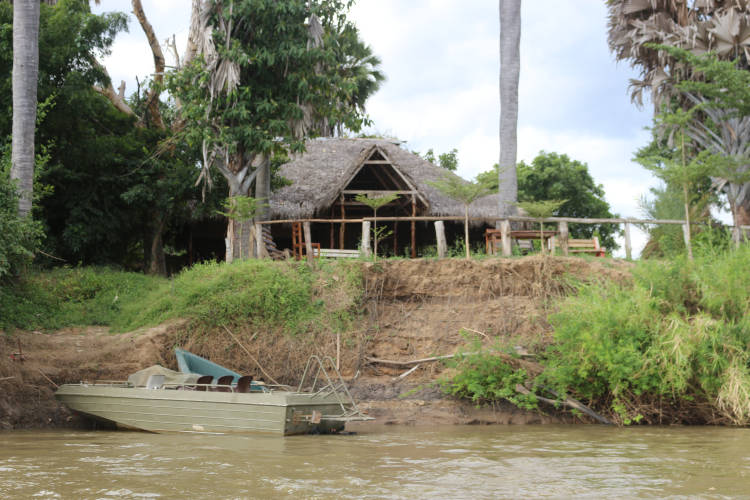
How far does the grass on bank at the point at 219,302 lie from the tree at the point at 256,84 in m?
2.01

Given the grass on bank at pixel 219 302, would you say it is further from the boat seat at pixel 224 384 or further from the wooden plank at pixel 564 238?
the wooden plank at pixel 564 238

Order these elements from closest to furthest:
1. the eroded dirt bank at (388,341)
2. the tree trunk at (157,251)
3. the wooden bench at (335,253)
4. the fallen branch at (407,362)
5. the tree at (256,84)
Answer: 1. the eroded dirt bank at (388,341)
2. the fallen branch at (407,362)
3. the wooden bench at (335,253)
4. the tree at (256,84)
5. the tree trunk at (157,251)

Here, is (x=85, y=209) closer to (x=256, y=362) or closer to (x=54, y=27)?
(x=54, y=27)

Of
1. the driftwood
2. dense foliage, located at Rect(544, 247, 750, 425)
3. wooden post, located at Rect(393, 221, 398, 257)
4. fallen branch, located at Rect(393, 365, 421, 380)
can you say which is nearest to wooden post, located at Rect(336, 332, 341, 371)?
the driftwood

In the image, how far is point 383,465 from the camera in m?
7.24

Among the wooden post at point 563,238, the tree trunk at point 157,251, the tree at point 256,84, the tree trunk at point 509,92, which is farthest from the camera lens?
the tree trunk at point 157,251

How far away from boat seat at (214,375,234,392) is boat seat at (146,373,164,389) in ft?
2.64

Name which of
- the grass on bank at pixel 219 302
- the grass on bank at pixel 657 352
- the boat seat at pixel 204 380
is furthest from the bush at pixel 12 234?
the grass on bank at pixel 657 352

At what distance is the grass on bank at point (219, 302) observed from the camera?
1281 centimetres

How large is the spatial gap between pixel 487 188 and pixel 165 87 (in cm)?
773

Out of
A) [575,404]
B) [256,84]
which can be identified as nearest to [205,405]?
[575,404]

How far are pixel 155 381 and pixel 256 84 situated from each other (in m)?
8.52

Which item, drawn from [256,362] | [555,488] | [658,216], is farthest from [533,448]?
[658,216]

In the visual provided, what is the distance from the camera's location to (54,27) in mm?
16516
